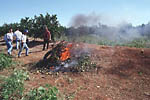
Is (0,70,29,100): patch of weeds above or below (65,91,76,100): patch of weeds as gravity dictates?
above

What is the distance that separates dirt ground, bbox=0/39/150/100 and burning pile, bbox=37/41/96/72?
332mm

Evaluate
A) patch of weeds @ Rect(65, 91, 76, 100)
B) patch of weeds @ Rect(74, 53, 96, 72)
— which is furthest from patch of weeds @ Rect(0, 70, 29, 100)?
patch of weeds @ Rect(74, 53, 96, 72)

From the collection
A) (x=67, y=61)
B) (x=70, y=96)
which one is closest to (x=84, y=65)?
(x=67, y=61)

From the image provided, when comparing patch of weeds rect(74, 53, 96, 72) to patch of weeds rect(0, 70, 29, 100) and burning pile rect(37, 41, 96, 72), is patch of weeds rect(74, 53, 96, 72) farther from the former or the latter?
patch of weeds rect(0, 70, 29, 100)

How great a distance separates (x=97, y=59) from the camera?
258 inches

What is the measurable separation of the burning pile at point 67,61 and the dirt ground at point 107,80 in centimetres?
33

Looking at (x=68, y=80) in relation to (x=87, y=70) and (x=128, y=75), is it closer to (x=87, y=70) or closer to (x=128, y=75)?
(x=87, y=70)

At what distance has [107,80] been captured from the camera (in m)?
4.89

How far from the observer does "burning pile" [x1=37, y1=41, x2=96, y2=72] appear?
19.0 ft

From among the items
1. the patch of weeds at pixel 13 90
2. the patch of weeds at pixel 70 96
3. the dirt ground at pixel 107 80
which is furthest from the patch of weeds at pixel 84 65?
the patch of weeds at pixel 13 90

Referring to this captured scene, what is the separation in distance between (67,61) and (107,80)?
2.10 m

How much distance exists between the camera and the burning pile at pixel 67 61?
19.0 ft

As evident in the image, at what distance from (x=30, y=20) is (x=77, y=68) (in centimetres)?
987

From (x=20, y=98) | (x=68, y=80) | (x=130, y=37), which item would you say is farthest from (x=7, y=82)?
(x=130, y=37)
